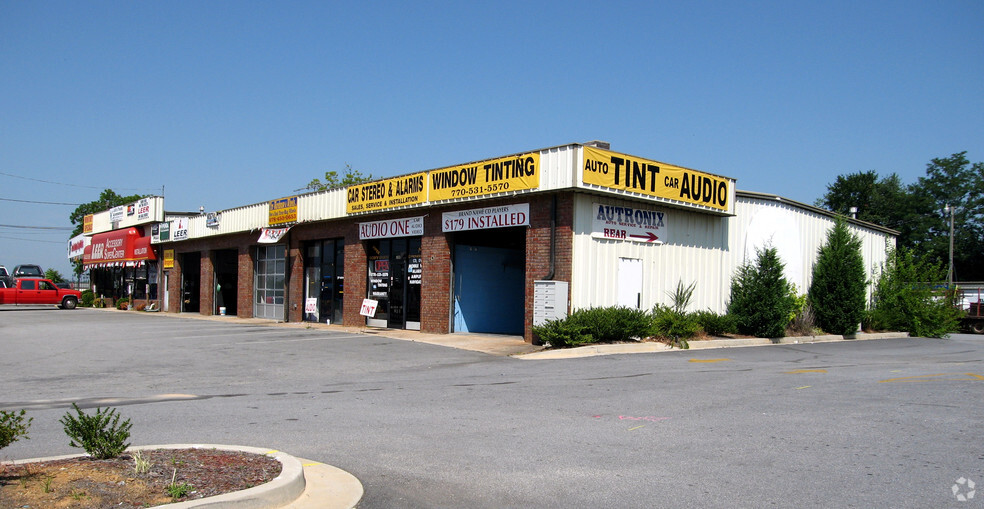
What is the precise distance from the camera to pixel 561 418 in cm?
903

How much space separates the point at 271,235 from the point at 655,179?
53.9 ft

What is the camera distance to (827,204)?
78.4 metres

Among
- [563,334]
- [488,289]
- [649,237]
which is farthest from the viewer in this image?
[488,289]

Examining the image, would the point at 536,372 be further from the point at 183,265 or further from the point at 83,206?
the point at 83,206

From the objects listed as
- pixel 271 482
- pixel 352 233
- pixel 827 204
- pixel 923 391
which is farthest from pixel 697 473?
pixel 827 204

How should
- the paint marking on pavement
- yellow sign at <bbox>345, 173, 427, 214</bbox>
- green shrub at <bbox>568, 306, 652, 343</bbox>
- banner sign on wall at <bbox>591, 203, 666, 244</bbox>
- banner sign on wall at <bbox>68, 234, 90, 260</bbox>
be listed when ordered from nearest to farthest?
1. the paint marking on pavement
2. green shrub at <bbox>568, 306, 652, 343</bbox>
3. banner sign on wall at <bbox>591, 203, 666, 244</bbox>
4. yellow sign at <bbox>345, 173, 427, 214</bbox>
5. banner sign on wall at <bbox>68, 234, 90, 260</bbox>

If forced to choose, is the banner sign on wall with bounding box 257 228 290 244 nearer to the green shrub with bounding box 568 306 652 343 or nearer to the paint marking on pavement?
the green shrub with bounding box 568 306 652 343

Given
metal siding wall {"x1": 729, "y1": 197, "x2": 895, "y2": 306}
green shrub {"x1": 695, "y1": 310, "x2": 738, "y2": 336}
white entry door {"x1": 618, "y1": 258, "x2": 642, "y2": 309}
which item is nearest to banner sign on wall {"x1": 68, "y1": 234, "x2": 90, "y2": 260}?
white entry door {"x1": 618, "y1": 258, "x2": 642, "y2": 309}

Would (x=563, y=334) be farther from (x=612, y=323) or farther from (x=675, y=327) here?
(x=675, y=327)

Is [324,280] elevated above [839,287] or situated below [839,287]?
below

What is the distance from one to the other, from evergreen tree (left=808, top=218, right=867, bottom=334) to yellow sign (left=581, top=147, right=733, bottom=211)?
5261mm

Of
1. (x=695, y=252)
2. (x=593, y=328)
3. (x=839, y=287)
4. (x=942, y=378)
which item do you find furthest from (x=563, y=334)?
(x=839, y=287)

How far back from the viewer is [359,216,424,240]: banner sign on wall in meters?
22.3

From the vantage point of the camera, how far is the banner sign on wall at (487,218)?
62.1ft
